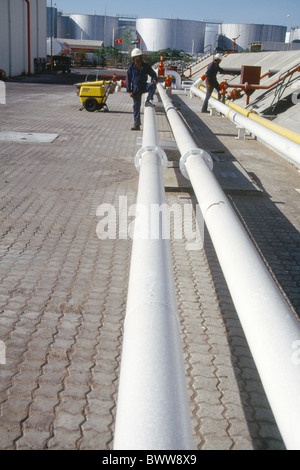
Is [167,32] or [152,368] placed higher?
[167,32]

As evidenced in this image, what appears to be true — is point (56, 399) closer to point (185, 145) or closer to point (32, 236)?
point (32, 236)

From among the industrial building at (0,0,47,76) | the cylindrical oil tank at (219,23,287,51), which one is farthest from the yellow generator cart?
the cylindrical oil tank at (219,23,287,51)

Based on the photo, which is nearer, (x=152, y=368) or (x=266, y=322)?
(x=152, y=368)

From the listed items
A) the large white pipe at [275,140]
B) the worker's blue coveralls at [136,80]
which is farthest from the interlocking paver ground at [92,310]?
the worker's blue coveralls at [136,80]

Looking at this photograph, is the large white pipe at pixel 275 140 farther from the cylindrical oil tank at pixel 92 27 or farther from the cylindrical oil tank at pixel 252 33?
the cylindrical oil tank at pixel 92 27

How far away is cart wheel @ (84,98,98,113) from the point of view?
14.8m

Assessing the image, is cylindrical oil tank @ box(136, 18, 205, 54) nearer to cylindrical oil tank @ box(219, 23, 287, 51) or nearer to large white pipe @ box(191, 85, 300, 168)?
cylindrical oil tank @ box(219, 23, 287, 51)

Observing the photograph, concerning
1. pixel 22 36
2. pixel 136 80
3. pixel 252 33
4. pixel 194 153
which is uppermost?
pixel 252 33

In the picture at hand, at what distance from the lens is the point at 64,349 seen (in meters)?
3.12

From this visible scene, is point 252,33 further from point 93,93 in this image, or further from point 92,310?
point 92,310

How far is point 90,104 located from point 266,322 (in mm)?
13780

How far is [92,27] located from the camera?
107 meters

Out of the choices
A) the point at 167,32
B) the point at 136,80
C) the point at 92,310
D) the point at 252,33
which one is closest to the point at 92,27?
the point at 167,32
